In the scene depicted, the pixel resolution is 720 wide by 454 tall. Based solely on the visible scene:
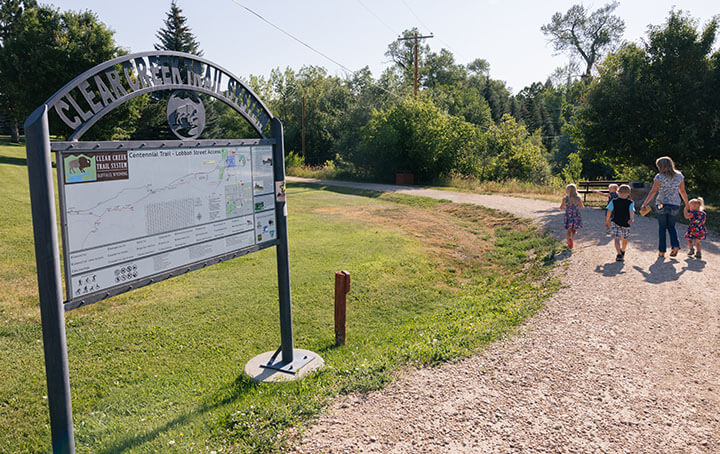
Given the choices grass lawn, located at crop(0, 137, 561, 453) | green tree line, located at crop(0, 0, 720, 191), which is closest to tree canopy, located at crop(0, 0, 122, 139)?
green tree line, located at crop(0, 0, 720, 191)

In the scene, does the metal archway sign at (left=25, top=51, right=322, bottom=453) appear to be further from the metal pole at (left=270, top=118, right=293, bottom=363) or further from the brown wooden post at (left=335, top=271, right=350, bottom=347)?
the brown wooden post at (left=335, top=271, right=350, bottom=347)

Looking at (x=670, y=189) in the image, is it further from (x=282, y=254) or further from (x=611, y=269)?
(x=282, y=254)

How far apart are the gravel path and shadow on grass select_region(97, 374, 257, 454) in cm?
111

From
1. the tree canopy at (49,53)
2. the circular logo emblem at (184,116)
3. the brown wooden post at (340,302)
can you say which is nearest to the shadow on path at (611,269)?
the brown wooden post at (340,302)

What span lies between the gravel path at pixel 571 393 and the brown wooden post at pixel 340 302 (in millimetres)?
1533

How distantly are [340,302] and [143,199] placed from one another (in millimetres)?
3014

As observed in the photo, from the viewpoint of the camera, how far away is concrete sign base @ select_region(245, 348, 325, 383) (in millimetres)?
5332

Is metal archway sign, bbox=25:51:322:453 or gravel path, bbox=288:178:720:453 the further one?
gravel path, bbox=288:178:720:453

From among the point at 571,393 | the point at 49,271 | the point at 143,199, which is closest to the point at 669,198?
the point at 571,393

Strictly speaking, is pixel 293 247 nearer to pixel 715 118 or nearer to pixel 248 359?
pixel 248 359

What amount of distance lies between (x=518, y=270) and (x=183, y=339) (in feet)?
22.1

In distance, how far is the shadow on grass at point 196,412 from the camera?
407 centimetres

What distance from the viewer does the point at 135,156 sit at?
3943 millimetres

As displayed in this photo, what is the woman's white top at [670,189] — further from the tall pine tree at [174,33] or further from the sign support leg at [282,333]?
the tall pine tree at [174,33]
